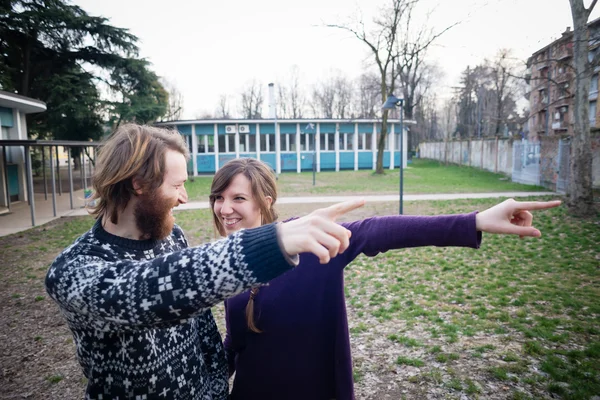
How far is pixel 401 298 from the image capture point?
577 centimetres

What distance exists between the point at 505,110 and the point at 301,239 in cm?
6793

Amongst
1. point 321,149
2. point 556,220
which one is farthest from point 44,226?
point 321,149

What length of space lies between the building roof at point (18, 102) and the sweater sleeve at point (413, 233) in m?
16.6

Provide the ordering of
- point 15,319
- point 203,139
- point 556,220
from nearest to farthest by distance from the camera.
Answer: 1. point 15,319
2. point 556,220
3. point 203,139

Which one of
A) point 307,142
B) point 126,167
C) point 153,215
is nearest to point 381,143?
point 307,142

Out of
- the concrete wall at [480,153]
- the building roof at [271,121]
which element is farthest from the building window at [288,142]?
the concrete wall at [480,153]

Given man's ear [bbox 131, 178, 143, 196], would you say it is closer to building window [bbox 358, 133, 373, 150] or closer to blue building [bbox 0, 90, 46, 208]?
blue building [bbox 0, 90, 46, 208]

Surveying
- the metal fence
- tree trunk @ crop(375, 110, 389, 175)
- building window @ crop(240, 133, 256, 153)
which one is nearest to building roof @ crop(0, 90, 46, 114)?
Answer: building window @ crop(240, 133, 256, 153)

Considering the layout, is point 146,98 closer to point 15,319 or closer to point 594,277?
point 15,319

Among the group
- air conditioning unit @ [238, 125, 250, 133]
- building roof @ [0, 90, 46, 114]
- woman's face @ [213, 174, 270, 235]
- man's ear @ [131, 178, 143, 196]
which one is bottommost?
woman's face @ [213, 174, 270, 235]

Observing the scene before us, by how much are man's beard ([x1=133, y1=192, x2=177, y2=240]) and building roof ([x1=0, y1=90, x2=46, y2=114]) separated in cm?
1631

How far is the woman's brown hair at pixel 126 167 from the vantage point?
4.07 feet

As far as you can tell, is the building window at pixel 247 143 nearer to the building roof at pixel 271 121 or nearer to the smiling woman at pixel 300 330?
the building roof at pixel 271 121

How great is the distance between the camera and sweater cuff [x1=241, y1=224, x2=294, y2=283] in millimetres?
876
